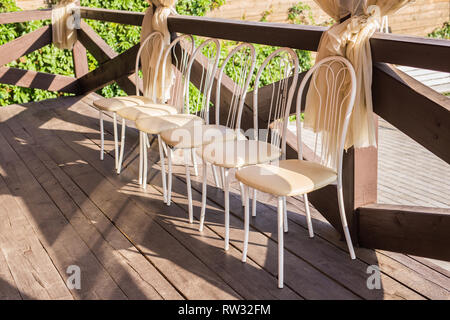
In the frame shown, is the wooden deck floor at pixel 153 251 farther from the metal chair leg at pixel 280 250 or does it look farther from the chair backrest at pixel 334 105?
the chair backrest at pixel 334 105

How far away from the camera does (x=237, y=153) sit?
2.51 meters

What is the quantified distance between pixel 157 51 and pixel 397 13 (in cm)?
675

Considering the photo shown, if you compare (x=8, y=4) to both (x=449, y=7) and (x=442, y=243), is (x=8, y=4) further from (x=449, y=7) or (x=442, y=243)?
(x=449, y=7)

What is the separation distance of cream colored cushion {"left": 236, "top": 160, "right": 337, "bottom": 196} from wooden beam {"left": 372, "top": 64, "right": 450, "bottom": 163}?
373 mm

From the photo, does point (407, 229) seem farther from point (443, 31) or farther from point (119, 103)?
point (443, 31)

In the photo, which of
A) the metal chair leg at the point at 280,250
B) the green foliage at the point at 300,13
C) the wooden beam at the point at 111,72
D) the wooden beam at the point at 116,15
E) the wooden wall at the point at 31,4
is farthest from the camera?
the green foliage at the point at 300,13

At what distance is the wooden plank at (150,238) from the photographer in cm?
219

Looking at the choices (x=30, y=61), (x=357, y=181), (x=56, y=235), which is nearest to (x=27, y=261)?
(x=56, y=235)

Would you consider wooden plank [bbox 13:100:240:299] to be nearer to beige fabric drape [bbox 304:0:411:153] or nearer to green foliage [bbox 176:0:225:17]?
beige fabric drape [bbox 304:0:411:153]

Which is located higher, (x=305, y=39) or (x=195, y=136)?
(x=305, y=39)

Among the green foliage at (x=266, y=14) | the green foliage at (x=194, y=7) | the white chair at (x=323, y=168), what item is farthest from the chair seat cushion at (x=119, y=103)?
the green foliage at (x=266, y=14)

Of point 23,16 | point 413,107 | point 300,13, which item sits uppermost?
point 300,13

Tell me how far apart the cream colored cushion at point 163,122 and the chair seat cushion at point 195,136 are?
8 centimetres

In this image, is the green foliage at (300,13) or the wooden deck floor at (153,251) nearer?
the wooden deck floor at (153,251)
